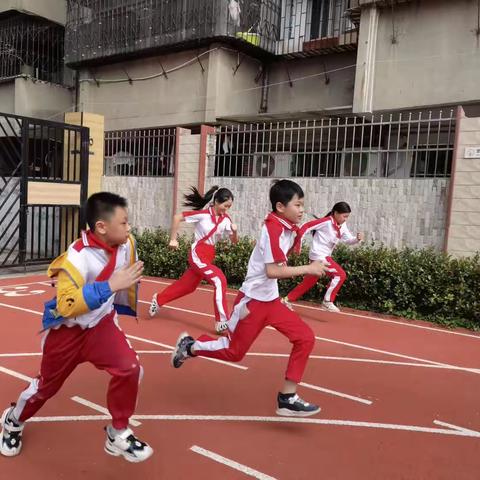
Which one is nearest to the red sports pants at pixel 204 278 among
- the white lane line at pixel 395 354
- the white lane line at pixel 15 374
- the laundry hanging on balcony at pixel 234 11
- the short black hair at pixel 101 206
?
the white lane line at pixel 395 354

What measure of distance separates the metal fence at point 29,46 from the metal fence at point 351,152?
8973mm

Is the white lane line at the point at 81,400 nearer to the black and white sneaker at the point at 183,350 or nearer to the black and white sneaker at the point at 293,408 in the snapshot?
the black and white sneaker at the point at 183,350

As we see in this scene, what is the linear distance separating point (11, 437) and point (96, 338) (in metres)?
0.80

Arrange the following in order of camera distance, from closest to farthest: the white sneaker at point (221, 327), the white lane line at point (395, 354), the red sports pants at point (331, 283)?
the white lane line at point (395, 354) < the white sneaker at point (221, 327) < the red sports pants at point (331, 283)

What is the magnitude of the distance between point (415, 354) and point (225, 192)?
2776mm

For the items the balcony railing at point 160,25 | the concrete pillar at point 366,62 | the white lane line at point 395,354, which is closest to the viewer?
the white lane line at point 395,354

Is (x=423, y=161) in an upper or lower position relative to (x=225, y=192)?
upper

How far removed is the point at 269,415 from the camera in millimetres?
3773

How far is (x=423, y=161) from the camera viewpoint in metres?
8.64

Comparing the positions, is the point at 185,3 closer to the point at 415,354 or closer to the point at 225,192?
the point at 225,192

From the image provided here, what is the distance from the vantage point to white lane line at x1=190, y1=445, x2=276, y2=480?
2938 mm

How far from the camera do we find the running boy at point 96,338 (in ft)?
9.43

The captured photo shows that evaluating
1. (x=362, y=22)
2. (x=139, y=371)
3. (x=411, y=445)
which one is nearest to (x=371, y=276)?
(x=411, y=445)

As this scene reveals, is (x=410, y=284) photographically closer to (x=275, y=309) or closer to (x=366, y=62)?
(x=275, y=309)
